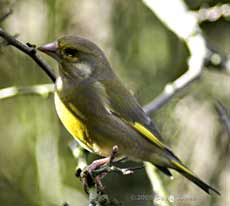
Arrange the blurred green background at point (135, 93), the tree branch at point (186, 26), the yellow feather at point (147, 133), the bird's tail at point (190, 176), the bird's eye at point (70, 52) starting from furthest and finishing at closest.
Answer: the blurred green background at point (135, 93), the tree branch at point (186, 26), the yellow feather at point (147, 133), the bird's tail at point (190, 176), the bird's eye at point (70, 52)

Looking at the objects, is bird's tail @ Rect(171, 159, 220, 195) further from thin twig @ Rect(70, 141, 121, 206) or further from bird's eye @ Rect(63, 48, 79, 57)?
bird's eye @ Rect(63, 48, 79, 57)

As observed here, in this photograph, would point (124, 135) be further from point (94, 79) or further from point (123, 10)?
point (123, 10)

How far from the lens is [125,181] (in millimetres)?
5703

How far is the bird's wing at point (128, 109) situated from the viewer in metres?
4.09

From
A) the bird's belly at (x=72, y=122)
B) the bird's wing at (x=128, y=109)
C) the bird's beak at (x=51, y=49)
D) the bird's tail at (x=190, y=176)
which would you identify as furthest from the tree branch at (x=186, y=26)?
the bird's beak at (x=51, y=49)

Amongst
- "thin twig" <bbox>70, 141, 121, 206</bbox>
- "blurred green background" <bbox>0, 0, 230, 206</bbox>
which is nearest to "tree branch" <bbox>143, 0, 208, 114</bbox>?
"blurred green background" <bbox>0, 0, 230, 206</bbox>

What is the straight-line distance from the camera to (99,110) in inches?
158

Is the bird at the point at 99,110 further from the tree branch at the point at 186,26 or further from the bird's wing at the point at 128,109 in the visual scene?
the tree branch at the point at 186,26

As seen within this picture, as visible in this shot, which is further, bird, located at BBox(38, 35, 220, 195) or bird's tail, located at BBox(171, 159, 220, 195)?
bird's tail, located at BBox(171, 159, 220, 195)

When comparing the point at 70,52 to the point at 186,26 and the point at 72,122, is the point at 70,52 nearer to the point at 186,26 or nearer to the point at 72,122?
the point at 72,122

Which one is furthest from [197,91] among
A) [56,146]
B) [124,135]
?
[124,135]

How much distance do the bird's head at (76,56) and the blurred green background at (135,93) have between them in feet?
3.87

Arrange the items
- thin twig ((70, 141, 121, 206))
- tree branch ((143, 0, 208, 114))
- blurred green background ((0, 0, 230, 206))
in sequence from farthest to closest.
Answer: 1. blurred green background ((0, 0, 230, 206))
2. tree branch ((143, 0, 208, 114))
3. thin twig ((70, 141, 121, 206))

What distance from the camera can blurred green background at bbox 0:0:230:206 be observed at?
5.14m
